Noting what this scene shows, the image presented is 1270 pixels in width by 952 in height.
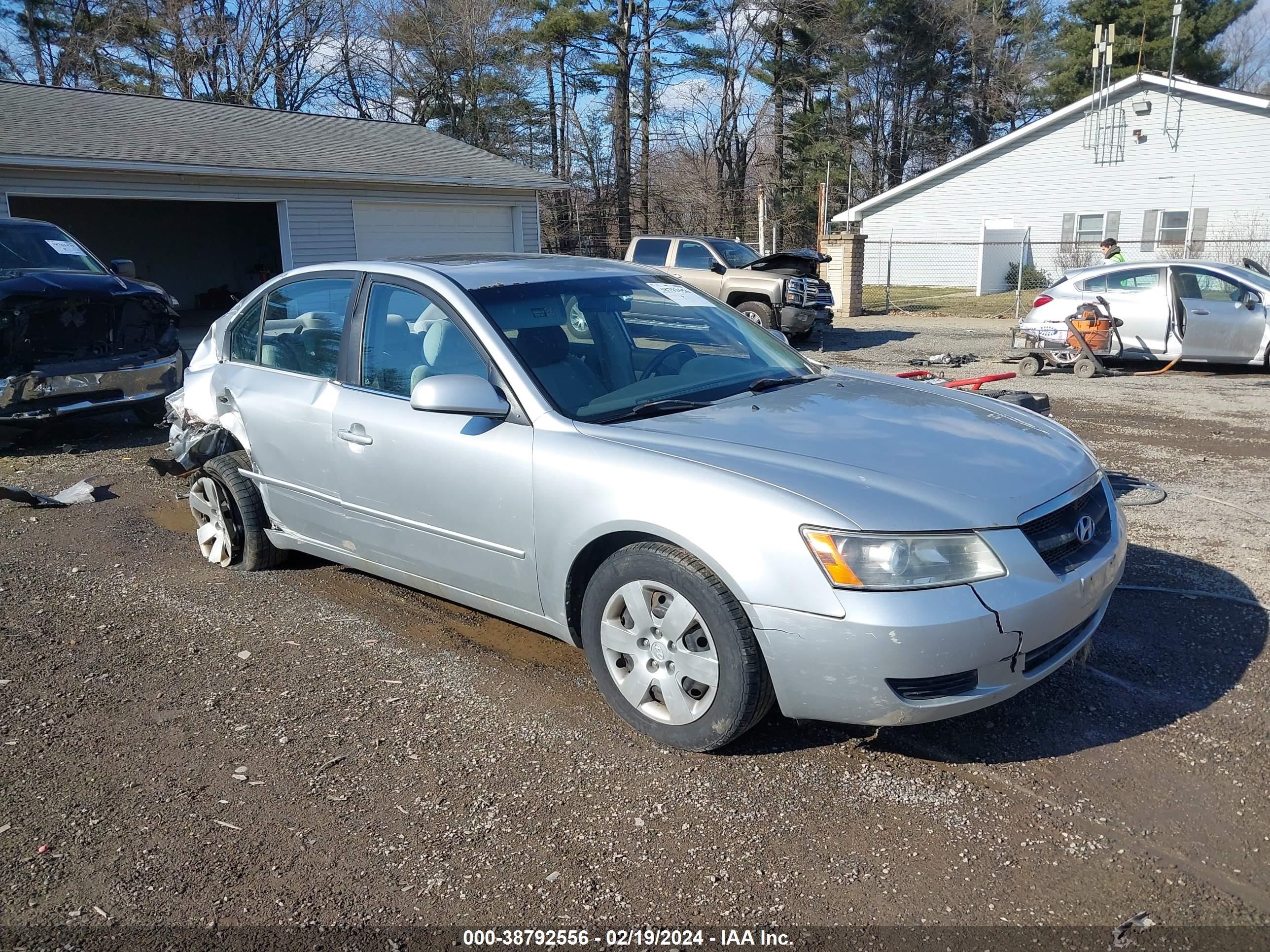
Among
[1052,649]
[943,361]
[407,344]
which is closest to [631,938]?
[1052,649]

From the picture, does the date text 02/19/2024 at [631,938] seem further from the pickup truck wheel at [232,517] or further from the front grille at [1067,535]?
the pickup truck wheel at [232,517]

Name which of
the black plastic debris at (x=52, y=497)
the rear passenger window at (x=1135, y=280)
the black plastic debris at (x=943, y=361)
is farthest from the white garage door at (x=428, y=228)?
the black plastic debris at (x=52, y=497)

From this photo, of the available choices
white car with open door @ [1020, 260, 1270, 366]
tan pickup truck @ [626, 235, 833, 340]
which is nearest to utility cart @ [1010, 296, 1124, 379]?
white car with open door @ [1020, 260, 1270, 366]

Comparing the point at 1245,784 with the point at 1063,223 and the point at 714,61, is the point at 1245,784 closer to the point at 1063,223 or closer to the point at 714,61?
the point at 1063,223

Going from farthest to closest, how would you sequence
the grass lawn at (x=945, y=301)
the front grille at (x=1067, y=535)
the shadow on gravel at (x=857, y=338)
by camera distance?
1. the grass lawn at (x=945, y=301)
2. the shadow on gravel at (x=857, y=338)
3. the front grille at (x=1067, y=535)

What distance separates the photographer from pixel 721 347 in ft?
14.8

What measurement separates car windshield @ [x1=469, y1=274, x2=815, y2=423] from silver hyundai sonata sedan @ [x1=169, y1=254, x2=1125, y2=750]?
1 cm

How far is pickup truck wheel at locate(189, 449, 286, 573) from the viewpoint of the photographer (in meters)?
5.25

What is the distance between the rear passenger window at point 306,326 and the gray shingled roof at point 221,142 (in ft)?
38.2

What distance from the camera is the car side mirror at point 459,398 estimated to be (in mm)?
3705

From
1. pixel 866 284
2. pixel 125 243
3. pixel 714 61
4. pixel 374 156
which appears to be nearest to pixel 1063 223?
pixel 866 284

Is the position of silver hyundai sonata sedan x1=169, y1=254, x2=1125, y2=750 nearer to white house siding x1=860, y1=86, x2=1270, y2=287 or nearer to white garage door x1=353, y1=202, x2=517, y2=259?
white garage door x1=353, y1=202, x2=517, y2=259

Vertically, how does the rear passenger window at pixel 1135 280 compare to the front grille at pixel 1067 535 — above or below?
above

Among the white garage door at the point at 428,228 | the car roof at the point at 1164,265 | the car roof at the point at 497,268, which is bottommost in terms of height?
the car roof at the point at 497,268
